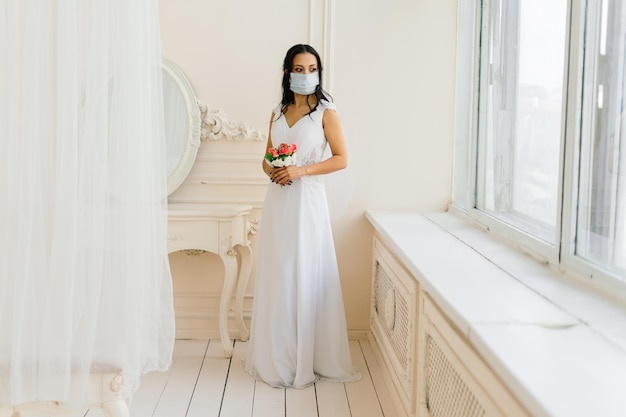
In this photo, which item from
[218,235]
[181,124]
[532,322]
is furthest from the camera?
[181,124]

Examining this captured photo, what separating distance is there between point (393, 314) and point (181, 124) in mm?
1796

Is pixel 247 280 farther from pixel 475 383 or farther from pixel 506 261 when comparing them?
pixel 475 383

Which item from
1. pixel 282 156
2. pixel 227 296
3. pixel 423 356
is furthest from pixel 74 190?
pixel 227 296

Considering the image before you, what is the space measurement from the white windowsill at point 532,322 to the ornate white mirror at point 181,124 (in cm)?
166

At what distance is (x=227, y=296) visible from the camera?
459 cm

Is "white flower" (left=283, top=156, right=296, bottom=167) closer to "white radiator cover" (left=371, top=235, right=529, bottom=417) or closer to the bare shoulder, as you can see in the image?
the bare shoulder

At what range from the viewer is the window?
103 inches

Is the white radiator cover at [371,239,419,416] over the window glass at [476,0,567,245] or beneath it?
beneath

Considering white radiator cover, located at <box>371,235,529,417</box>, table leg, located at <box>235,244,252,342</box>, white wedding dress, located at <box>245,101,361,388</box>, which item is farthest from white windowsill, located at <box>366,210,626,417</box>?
table leg, located at <box>235,244,252,342</box>

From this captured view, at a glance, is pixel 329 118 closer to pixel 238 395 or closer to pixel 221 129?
pixel 221 129

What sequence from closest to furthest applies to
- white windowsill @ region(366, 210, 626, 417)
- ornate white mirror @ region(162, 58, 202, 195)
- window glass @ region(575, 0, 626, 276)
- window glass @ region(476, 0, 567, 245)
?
Result: 1. white windowsill @ region(366, 210, 626, 417)
2. window glass @ region(575, 0, 626, 276)
3. window glass @ region(476, 0, 567, 245)
4. ornate white mirror @ region(162, 58, 202, 195)

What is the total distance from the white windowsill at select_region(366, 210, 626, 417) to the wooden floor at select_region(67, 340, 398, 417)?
83 cm

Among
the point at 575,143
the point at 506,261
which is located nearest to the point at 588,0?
the point at 575,143

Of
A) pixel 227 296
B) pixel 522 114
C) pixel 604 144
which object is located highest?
pixel 522 114
